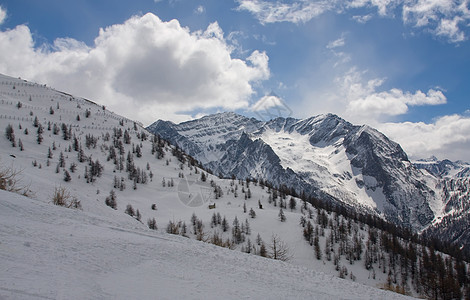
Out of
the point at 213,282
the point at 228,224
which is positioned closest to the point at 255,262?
the point at 213,282

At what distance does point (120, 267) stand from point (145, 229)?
5033 mm

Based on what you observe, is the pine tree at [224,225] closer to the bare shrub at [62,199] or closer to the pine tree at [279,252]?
the pine tree at [279,252]

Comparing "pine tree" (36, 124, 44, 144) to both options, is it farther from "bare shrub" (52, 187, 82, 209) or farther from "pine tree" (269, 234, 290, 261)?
"bare shrub" (52, 187, 82, 209)

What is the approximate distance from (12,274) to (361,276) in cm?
11584

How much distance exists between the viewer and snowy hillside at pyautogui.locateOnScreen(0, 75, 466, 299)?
298 inches

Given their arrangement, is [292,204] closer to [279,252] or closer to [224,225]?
[224,225]

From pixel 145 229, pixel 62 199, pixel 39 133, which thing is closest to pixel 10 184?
pixel 62 199

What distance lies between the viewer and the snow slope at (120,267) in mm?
6496

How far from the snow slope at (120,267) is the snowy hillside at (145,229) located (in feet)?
0.14

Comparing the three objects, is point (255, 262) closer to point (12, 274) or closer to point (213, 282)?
point (213, 282)

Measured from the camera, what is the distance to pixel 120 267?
8.18 m

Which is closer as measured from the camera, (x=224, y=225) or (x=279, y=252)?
(x=279, y=252)

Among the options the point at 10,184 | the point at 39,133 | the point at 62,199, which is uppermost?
the point at 39,133

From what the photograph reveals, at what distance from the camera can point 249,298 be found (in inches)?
324
